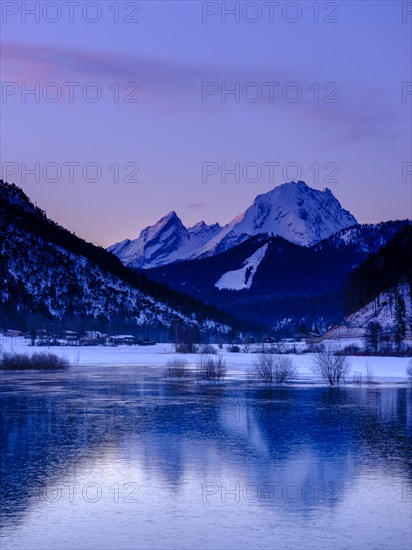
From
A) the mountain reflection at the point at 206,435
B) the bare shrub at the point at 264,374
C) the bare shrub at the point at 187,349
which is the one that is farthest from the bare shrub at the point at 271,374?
the bare shrub at the point at 187,349

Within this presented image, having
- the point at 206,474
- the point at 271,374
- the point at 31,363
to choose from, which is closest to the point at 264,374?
the point at 271,374

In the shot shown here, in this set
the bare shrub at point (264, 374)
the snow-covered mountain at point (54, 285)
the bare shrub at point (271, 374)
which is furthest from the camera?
the snow-covered mountain at point (54, 285)

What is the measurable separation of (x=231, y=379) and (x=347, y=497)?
1542 inches

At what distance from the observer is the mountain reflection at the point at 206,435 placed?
69.6ft

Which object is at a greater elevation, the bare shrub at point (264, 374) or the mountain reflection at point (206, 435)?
the bare shrub at point (264, 374)

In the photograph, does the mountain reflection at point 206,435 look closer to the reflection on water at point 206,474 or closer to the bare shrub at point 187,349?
the reflection on water at point 206,474

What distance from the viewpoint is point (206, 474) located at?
2116 cm

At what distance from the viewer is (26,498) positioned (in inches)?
A: 725

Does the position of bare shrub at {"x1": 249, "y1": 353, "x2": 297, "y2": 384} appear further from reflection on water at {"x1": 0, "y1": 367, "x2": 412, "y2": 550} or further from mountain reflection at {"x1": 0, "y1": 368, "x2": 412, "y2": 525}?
reflection on water at {"x1": 0, "y1": 367, "x2": 412, "y2": 550}

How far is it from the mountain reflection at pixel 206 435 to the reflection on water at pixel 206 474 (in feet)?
0.21

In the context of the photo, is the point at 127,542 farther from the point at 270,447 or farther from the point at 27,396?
the point at 27,396

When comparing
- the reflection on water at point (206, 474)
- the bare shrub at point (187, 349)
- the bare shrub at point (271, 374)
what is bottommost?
the reflection on water at point (206, 474)

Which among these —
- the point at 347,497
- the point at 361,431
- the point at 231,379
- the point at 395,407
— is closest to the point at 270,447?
the point at 361,431

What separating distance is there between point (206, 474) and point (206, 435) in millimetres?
6647
